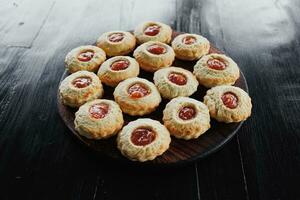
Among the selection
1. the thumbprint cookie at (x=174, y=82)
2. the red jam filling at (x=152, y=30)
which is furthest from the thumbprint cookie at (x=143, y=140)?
the red jam filling at (x=152, y=30)

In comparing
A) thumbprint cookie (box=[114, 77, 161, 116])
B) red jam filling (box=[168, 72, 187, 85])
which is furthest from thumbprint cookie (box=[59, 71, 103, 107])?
red jam filling (box=[168, 72, 187, 85])

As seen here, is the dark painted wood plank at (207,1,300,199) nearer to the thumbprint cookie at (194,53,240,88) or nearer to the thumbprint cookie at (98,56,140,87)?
the thumbprint cookie at (194,53,240,88)

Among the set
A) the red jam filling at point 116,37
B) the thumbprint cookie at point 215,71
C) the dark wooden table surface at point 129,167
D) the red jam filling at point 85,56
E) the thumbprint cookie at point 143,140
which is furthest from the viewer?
the red jam filling at point 116,37

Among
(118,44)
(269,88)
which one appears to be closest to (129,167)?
(118,44)

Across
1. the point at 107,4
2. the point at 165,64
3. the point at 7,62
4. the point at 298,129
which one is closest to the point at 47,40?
the point at 7,62

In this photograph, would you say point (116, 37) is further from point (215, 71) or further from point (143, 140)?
point (143, 140)

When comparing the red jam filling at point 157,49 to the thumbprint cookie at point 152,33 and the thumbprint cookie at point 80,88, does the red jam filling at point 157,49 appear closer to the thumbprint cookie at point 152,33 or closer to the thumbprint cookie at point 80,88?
the thumbprint cookie at point 152,33
